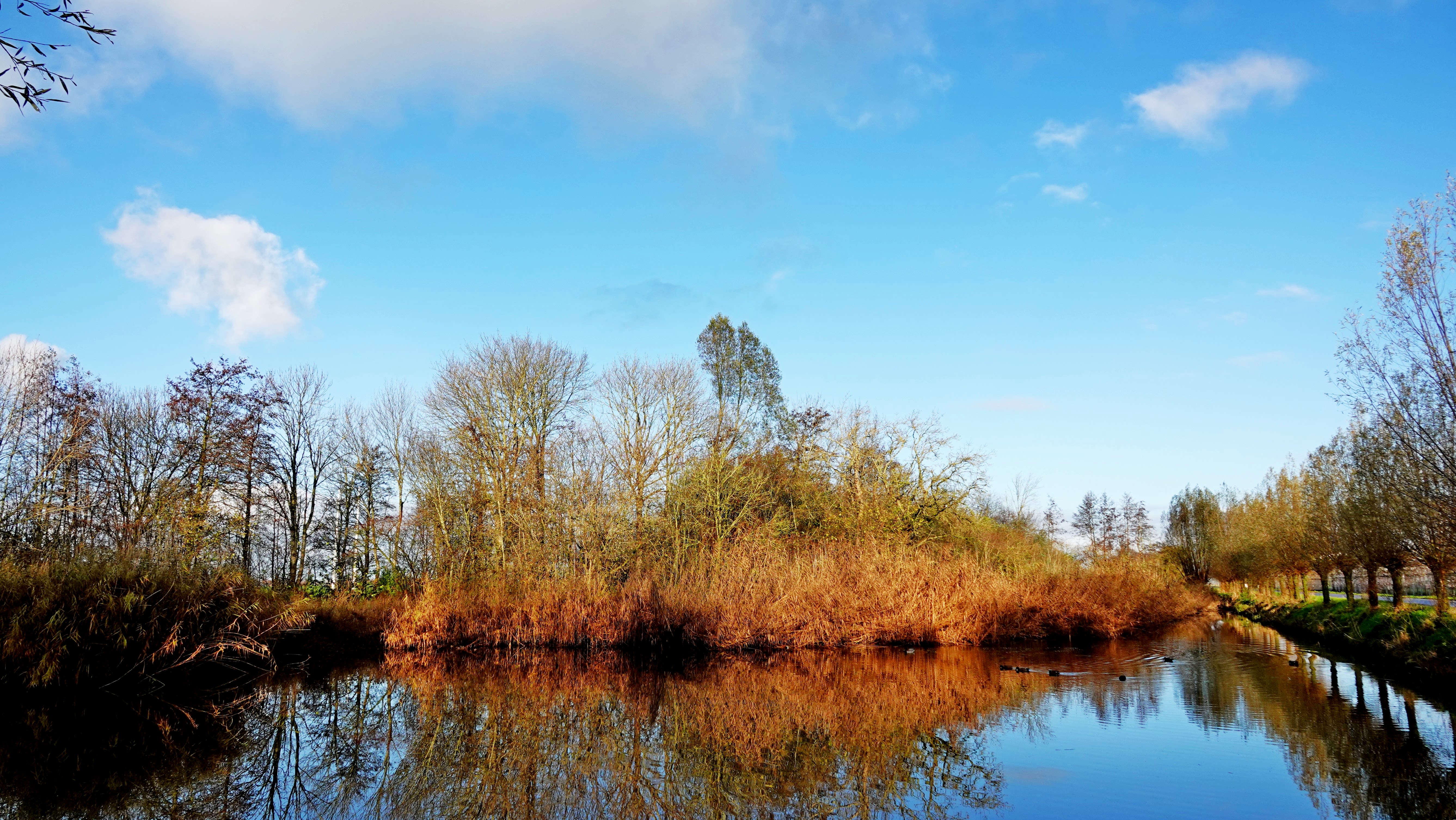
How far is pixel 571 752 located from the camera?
9.55 m

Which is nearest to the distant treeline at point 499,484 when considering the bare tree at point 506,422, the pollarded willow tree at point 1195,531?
the bare tree at point 506,422

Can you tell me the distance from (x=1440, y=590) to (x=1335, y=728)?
10.5 m

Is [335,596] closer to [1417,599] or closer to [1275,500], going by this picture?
[1275,500]

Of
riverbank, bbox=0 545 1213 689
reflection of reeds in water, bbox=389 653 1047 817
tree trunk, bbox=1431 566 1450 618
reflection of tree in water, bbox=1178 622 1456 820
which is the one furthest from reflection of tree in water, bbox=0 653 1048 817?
tree trunk, bbox=1431 566 1450 618

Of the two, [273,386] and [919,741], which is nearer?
[919,741]

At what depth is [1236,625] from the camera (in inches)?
1271

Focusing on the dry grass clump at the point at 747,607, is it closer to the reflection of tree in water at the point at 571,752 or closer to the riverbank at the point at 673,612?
the riverbank at the point at 673,612

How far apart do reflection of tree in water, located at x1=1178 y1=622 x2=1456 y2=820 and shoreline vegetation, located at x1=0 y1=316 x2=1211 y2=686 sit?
25.6 ft

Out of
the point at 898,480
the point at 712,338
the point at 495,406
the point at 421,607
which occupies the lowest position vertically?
the point at 421,607

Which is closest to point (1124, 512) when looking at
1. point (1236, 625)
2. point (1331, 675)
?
point (1236, 625)

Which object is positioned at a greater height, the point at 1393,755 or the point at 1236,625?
the point at 1393,755

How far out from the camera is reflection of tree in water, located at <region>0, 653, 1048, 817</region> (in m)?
7.48

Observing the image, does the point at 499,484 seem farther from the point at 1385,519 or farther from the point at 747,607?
the point at 1385,519

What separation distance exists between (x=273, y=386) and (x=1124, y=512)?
5771 centimetres
